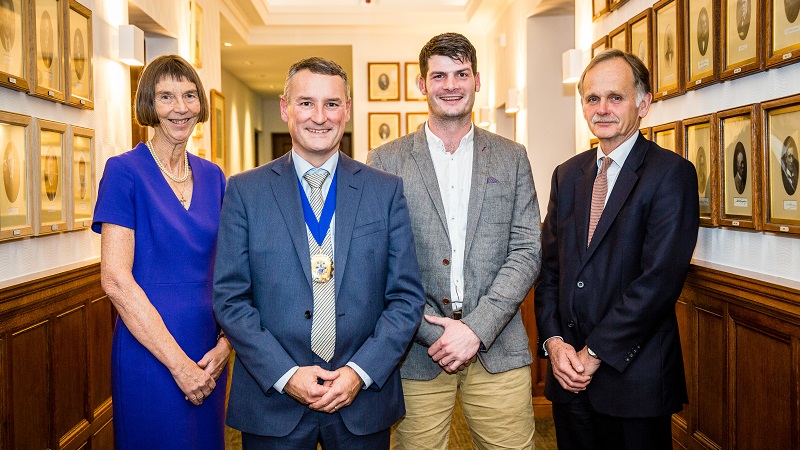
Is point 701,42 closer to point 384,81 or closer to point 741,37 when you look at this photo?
point 741,37

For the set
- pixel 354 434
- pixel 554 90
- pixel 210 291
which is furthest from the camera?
pixel 554 90

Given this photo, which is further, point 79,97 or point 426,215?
point 79,97

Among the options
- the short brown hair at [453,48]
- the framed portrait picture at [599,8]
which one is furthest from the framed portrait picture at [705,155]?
the framed portrait picture at [599,8]

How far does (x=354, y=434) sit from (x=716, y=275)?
186 centimetres

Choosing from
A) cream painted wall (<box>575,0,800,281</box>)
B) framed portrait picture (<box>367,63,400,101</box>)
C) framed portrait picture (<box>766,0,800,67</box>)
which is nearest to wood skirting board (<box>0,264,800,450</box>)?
cream painted wall (<box>575,0,800,281</box>)

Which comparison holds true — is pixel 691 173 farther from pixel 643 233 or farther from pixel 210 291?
pixel 210 291

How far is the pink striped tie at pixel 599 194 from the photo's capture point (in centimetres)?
245

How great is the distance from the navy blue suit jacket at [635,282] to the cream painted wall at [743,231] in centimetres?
54

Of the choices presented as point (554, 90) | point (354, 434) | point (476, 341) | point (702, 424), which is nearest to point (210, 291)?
point (354, 434)

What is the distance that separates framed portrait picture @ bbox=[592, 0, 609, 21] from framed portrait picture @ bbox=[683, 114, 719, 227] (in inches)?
61.8

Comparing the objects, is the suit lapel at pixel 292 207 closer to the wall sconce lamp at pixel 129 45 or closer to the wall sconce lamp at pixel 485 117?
the wall sconce lamp at pixel 129 45

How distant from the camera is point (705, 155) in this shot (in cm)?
325

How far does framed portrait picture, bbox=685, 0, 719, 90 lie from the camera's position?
3.10 m

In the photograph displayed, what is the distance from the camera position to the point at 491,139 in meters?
2.46
